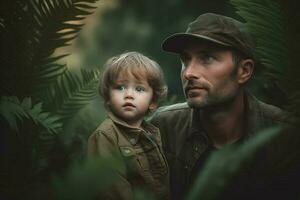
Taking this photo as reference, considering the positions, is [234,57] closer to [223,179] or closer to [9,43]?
[9,43]

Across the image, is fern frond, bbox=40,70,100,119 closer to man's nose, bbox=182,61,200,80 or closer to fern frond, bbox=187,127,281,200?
fern frond, bbox=187,127,281,200

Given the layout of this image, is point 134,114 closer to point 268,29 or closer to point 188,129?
point 188,129

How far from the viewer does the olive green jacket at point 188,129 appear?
7.50 ft

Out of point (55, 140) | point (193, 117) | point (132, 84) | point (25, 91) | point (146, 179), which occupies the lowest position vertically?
point (193, 117)

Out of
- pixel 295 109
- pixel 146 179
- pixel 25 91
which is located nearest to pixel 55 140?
pixel 25 91

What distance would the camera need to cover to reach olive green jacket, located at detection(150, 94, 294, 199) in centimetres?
229

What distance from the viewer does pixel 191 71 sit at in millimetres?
2211

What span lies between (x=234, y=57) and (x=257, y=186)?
6.14ft

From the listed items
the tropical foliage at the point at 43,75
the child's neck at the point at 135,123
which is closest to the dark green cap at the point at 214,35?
the child's neck at the point at 135,123

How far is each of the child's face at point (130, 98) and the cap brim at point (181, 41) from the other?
41 centimetres

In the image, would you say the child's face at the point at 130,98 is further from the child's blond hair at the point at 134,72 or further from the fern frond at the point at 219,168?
the fern frond at the point at 219,168

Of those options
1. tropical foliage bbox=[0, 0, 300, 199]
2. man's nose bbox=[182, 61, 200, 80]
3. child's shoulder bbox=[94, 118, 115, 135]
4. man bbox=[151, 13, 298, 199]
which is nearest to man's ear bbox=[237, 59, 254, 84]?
man bbox=[151, 13, 298, 199]

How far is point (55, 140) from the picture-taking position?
922 mm

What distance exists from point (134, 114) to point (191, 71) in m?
0.45
